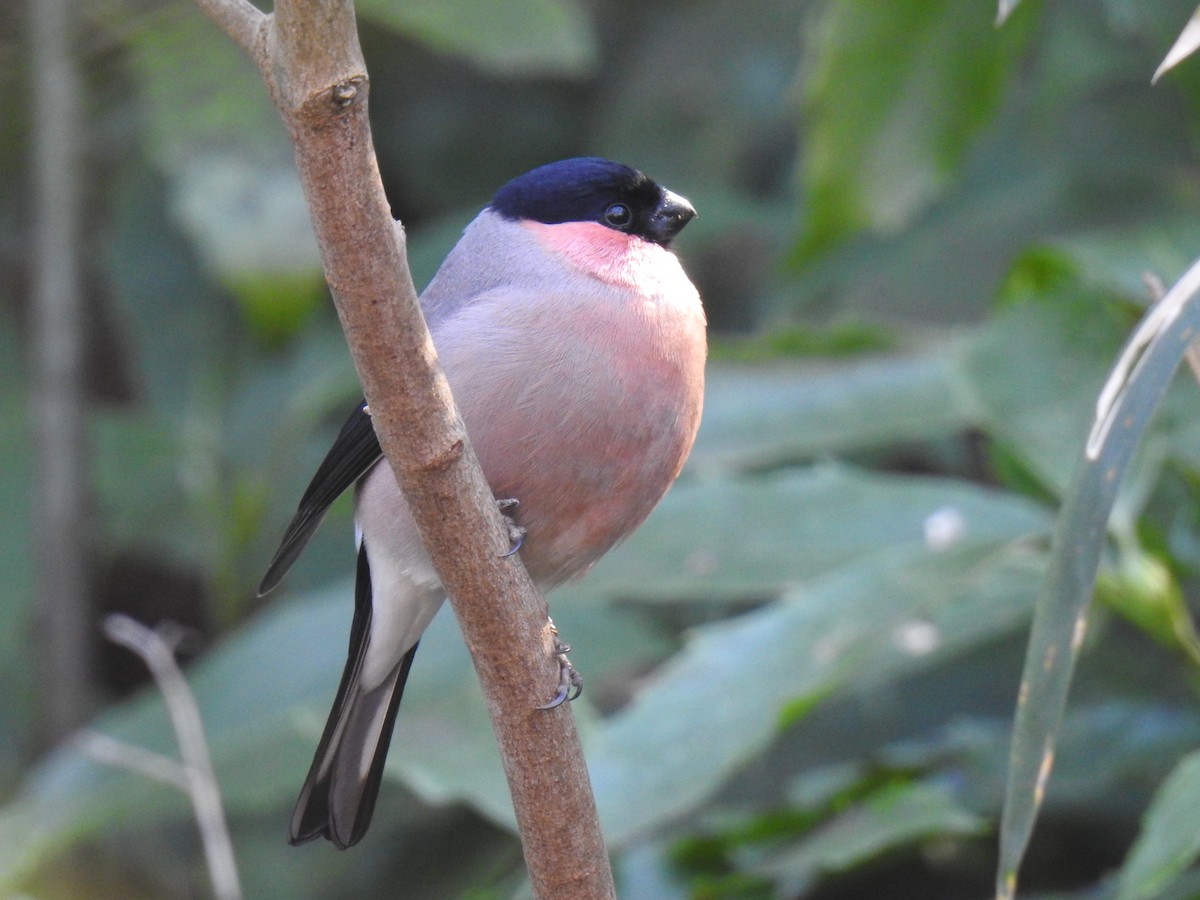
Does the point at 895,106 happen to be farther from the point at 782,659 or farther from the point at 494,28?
the point at 782,659

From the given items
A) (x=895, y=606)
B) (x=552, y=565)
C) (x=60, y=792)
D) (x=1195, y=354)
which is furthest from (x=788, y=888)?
(x=60, y=792)

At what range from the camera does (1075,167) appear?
13.4 feet

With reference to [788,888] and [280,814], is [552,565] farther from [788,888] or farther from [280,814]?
[280,814]

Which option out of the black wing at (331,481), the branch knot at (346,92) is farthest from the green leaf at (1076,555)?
the black wing at (331,481)

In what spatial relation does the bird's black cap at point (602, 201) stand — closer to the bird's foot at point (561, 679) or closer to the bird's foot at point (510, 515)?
the bird's foot at point (510, 515)

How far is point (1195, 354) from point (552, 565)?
0.94 metres

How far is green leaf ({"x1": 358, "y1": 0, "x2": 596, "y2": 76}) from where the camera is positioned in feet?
13.0

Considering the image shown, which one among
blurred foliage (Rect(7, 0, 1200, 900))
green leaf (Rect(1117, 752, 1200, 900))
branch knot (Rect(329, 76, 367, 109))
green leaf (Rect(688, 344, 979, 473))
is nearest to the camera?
branch knot (Rect(329, 76, 367, 109))

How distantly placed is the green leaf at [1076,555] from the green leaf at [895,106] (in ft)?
5.62

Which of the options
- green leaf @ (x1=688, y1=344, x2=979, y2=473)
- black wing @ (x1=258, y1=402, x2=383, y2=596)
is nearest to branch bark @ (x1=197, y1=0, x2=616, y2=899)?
black wing @ (x1=258, y1=402, x2=383, y2=596)

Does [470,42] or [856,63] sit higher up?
[470,42]

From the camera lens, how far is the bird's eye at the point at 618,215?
8.11 feet

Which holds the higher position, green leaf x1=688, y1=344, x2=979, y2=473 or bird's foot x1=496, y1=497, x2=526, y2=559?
green leaf x1=688, y1=344, x2=979, y2=473

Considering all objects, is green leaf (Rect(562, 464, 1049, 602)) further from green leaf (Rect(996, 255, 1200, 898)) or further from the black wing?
green leaf (Rect(996, 255, 1200, 898))
